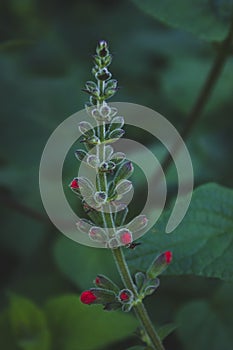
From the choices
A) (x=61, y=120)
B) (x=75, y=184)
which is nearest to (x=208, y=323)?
(x=75, y=184)

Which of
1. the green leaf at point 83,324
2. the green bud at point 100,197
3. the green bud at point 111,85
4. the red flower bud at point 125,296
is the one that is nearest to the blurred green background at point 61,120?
the green leaf at point 83,324

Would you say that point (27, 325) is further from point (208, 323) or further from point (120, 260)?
point (120, 260)

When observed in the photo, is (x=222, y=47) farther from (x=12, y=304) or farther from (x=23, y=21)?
(x=23, y=21)

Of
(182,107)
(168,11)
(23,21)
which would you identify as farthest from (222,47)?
(23,21)

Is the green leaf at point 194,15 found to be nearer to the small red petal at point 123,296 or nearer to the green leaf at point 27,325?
the green leaf at point 27,325

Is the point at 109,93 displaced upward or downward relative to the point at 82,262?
downward
